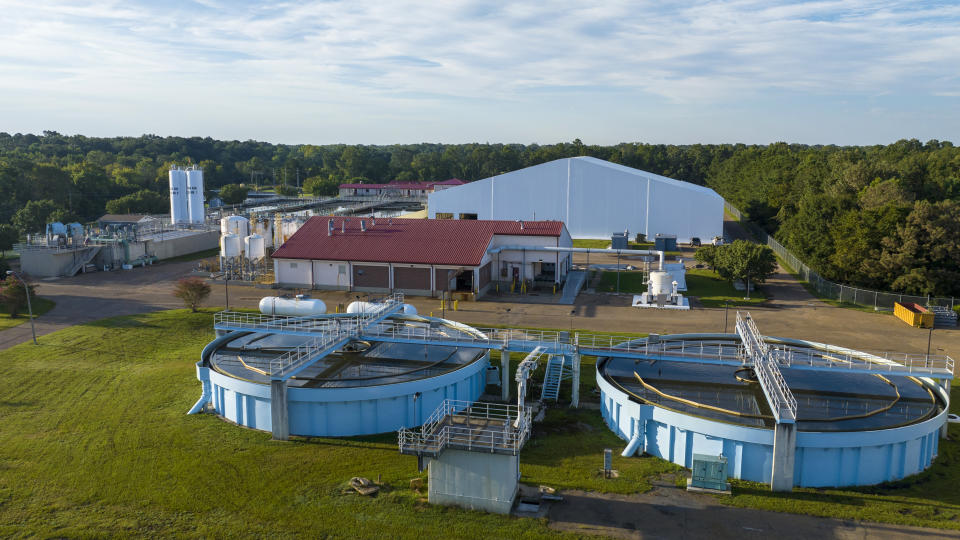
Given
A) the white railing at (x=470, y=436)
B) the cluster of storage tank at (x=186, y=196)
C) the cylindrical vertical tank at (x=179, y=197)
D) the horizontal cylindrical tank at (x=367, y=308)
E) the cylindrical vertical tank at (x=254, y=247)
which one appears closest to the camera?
the white railing at (x=470, y=436)

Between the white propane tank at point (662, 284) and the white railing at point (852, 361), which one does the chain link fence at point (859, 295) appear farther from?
the white propane tank at point (662, 284)

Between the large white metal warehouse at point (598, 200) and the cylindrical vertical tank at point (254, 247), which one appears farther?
A: the large white metal warehouse at point (598, 200)

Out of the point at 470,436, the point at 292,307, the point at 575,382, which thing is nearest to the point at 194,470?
the point at 470,436

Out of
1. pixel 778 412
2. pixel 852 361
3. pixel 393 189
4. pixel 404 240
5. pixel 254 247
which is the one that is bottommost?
pixel 852 361

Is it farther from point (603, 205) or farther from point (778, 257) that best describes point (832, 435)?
point (603, 205)

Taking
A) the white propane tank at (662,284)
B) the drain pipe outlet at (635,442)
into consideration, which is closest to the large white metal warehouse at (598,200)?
the white propane tank at (662,284)

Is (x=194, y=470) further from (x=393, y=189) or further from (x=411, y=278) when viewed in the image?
(x=393, y=189)

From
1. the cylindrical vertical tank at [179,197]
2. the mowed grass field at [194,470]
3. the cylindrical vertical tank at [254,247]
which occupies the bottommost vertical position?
the mowed grass field at [194,470]

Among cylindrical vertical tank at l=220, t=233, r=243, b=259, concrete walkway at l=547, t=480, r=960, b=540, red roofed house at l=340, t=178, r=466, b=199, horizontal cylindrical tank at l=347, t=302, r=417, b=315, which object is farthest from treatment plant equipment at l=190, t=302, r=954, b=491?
red roofed house at l=340, t=178, r=466, b=199
